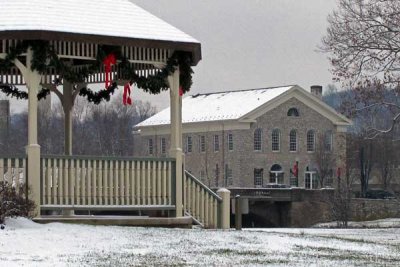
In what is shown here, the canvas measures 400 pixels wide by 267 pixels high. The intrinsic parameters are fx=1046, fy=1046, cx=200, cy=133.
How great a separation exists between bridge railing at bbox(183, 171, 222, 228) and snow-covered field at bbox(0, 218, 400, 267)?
10.3ft

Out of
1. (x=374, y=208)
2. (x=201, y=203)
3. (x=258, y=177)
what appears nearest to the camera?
(x=201, y=203)

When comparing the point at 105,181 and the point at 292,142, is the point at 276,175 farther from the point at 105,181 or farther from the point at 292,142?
the point at 105,181

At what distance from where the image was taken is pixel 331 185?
97250 millimetres

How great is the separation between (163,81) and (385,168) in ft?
309

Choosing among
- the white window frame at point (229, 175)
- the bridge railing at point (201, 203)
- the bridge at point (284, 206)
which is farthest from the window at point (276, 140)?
the bridge railing at point (201, 203)

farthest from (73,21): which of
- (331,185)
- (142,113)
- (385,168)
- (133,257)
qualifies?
(142,113)

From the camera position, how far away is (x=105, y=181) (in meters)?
22.6

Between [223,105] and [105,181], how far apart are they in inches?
A: 2960

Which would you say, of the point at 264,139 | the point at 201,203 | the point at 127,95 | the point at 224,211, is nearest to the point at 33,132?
the point at 127,95

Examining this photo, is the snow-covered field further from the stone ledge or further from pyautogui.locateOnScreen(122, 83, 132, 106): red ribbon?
pyautogui.locateOnScreen(122, 83, 132, 106): red ribbon

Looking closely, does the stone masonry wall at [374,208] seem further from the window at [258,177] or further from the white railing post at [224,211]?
the white railing post at [224,211]

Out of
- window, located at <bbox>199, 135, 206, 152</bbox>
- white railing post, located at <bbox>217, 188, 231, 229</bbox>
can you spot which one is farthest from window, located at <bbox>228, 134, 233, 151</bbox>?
white railing post, located at <bbox>217, 188, 231, 229</bbox>

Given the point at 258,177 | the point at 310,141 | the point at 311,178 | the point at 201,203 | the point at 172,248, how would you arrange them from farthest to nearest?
the point at 311,178 < the point at 310,141 < the point at 258,177 < the point at 201,203 < the point at 172,248

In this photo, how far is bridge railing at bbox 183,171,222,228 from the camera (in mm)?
24297
